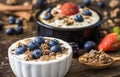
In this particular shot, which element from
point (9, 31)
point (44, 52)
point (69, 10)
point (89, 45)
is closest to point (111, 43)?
point (89, 45)

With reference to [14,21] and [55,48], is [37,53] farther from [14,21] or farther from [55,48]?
[14,21]

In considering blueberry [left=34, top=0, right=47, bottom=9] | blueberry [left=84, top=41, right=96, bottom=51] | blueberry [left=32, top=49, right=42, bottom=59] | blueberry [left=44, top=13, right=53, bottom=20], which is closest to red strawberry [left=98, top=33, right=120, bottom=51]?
blueberry [left=84, top=41, right=96, bottom=51]

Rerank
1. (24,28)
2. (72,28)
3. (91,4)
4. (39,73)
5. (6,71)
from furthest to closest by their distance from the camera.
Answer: (91,4)
(24,28)
(72,28)
(6,71)
(39,73)

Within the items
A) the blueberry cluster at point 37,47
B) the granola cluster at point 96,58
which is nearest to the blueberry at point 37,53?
the blueberry cluster at point 37,47

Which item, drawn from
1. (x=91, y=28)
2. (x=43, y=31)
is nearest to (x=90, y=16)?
(x=91, y=28)

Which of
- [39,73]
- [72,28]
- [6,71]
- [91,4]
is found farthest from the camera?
[91,4]

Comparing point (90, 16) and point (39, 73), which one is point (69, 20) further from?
point (39, 73)

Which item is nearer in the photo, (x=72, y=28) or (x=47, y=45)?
(x=47, y=45)

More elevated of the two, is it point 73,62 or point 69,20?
point 69,20

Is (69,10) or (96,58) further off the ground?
(69,10)

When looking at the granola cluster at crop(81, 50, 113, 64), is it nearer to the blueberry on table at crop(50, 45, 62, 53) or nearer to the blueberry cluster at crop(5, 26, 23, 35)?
the blueberry on table at crop(50, 45, 62, 53)
